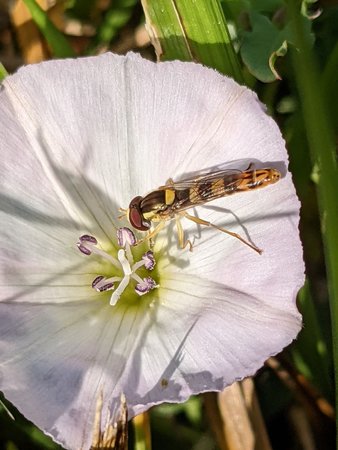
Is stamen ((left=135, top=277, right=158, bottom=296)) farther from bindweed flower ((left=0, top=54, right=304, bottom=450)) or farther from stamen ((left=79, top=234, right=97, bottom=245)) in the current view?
stamen ((left=79, top=234, right=97, bottom=245))

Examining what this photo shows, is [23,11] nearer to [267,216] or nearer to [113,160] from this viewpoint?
[113,160]

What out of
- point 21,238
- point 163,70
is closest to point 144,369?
point 21,238

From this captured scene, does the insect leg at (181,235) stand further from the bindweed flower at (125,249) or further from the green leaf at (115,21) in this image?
the green leaf at (115,21)

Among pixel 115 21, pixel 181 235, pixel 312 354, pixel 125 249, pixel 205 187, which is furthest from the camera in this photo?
pixel 115 21

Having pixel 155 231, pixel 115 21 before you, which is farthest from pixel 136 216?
pixel 115 21

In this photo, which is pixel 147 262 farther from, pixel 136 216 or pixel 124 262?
pixel 136 216

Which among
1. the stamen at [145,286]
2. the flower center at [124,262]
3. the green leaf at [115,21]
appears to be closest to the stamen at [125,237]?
the flower center at [124,262]
